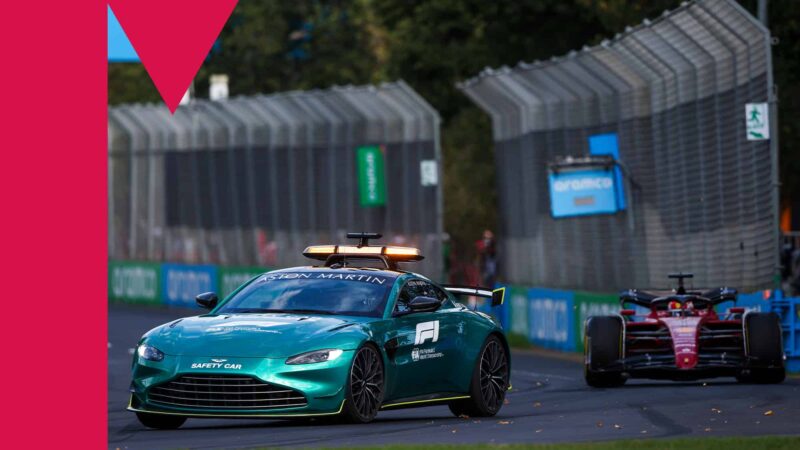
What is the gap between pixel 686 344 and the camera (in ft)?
64.9

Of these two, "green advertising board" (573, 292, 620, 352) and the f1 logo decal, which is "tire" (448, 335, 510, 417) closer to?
the f1 logo decal

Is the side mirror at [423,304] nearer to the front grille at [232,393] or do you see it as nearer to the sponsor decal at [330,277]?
the sponsor decal at [330,277]

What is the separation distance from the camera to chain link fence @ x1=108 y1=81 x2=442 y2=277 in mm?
35250

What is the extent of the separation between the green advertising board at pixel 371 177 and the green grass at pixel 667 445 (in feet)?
77.5

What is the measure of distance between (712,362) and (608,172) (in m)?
8.43

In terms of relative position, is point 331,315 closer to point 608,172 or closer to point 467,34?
point 608,172

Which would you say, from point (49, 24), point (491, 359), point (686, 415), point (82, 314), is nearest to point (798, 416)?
point (686, 415)

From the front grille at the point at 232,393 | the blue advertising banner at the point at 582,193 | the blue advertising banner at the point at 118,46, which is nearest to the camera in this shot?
the front grille at the point at 232,393

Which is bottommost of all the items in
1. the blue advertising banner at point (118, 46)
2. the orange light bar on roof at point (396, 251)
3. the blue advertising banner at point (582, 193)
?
the orange light bar on roof at point (396, 251)

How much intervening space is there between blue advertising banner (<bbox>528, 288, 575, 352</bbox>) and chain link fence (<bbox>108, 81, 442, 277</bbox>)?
4.16 m

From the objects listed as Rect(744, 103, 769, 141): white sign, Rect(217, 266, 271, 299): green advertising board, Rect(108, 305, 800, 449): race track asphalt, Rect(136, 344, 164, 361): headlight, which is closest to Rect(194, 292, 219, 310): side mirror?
Rect(108, 305, 800, 449): race track asphalt

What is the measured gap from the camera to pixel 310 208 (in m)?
39.1

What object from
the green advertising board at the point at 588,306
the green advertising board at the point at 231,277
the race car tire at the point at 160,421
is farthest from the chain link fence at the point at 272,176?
the race car tire at the point at 160,421

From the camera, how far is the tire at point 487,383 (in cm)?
1622
